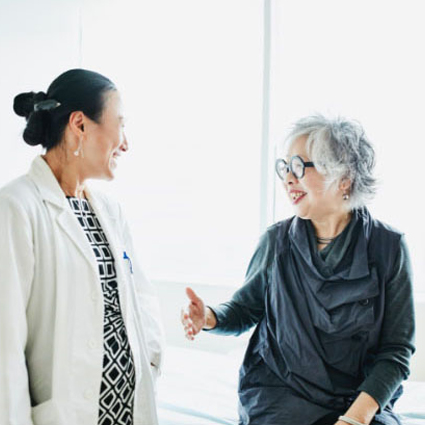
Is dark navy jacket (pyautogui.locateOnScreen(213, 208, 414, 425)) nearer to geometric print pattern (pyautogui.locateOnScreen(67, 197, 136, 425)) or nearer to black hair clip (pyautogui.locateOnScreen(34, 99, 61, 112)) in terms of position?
geometric print pattern (pyautogui.locateOnScreen(67, 197, 136, 425))

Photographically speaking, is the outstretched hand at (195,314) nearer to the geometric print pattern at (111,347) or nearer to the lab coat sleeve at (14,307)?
the geometric print pattern at (111,347)

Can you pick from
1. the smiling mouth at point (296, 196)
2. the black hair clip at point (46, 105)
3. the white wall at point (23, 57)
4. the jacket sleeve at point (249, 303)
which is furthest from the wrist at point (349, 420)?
the white wall at point (23, 57)

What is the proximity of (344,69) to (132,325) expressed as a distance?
1.81 meters

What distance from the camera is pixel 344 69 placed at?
96.0 inches

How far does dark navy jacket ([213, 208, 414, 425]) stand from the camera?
1333 mm

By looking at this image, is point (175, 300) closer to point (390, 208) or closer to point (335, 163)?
point (390, 208)

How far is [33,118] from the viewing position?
52.2 inches

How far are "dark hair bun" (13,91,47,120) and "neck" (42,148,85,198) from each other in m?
0.14

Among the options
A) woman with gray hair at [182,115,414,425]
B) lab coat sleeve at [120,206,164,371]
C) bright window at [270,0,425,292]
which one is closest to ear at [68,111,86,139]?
lab coat sleeve at [120,206,164,371]

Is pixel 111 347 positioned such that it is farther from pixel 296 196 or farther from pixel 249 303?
pixel 296 196

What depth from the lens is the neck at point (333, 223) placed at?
150 cm

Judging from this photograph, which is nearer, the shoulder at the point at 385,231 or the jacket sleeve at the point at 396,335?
the jacket sleeve at the point at 396,335

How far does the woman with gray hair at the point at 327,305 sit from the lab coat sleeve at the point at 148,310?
171 mm

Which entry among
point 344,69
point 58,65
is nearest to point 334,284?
point 344,69
